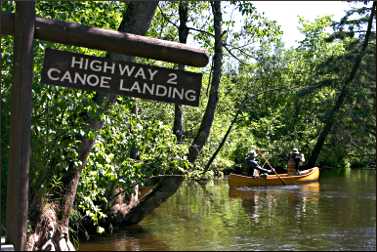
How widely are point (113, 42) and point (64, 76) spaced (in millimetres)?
456

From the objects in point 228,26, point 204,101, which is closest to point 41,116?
point 228,26

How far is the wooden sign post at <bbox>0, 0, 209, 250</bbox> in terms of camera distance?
3.68 m

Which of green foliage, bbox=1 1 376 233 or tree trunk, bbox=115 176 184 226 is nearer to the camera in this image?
green foliage, bbox=1 1 376 233

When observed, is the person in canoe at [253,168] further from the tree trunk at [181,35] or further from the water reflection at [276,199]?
the tree trunk at [181,35]

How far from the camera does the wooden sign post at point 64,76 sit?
368cm

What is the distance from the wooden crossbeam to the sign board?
250 millimetres

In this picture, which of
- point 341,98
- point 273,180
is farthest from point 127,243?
point 341,98

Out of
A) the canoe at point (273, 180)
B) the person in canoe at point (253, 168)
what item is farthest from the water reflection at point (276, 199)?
the person in canoe at point (253, 168)

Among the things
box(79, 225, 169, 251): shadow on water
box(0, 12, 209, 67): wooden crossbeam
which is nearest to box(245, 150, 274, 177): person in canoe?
box(79, 225, 169, 251): shadow on water

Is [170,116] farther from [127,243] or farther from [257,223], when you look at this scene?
[127,243]

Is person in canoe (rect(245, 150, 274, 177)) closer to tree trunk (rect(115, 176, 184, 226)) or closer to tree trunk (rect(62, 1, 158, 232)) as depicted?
tree trunk (rect(115, 176, 184, 226))

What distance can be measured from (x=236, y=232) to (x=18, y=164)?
291 inches

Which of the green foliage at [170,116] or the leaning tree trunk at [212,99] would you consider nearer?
the green foliage at [170,116]

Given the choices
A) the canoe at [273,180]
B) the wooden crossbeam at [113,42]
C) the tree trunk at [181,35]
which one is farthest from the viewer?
the canoe at [273,180]
